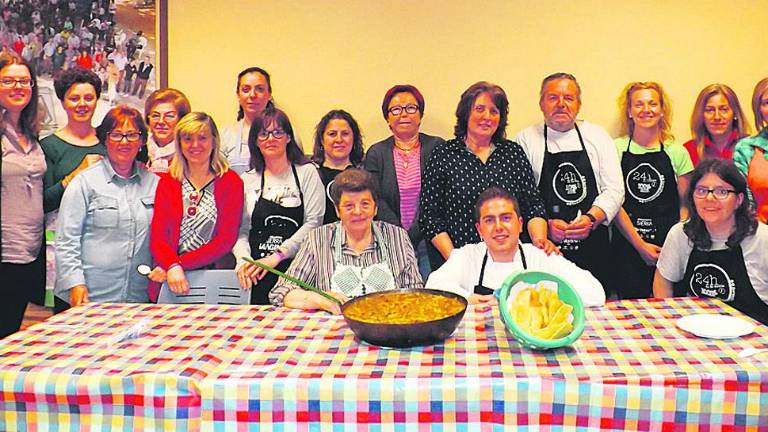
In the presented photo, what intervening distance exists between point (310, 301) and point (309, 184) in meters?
0.99

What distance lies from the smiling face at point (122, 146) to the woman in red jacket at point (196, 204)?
17 cm

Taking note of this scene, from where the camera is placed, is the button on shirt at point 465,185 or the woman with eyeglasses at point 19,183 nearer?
the button on shirt at point 465,185

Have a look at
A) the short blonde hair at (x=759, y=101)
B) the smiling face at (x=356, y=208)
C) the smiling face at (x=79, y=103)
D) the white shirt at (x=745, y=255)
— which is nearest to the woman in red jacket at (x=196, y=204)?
the smiling face at (x=79, y=103)

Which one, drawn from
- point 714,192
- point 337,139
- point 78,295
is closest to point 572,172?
point 714,192

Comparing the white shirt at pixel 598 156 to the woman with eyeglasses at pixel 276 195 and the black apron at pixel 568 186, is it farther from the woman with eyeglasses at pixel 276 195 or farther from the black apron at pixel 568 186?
the woman with eyeglasses at pixel 276 195

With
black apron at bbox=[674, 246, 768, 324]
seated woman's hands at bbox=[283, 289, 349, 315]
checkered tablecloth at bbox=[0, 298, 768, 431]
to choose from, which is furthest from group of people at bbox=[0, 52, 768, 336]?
checkered tablecloth at bbox=[0, 298, 768, 431]

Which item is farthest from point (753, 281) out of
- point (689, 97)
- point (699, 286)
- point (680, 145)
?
point (689, 97)

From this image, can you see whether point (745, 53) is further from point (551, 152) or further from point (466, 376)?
point (466, 376)

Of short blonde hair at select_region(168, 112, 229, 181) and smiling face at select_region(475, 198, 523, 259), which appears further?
short blonde hair at select_region(168, 112, 229, 181)

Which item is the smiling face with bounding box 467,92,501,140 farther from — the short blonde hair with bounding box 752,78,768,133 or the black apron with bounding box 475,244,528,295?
the short blonde hair with bounding box 752,78,768,133

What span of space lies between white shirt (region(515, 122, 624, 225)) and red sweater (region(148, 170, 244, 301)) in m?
1.33

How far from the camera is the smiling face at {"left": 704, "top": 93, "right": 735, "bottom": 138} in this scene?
11.0 ft

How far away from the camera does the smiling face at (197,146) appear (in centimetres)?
313

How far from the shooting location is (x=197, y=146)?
3135 millimetres
